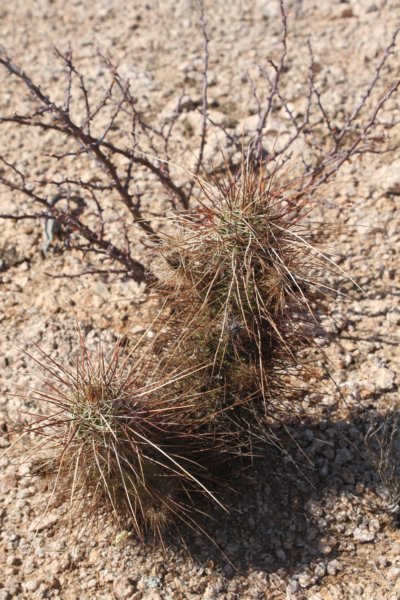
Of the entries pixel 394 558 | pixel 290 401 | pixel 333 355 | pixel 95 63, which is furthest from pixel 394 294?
pixel 95 63

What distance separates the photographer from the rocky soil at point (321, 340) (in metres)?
2.88

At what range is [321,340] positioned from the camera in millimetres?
3598

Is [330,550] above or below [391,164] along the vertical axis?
below

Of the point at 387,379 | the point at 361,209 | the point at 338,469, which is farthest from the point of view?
the point at 361,209

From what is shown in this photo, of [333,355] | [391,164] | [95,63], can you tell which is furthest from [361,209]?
[95,63]

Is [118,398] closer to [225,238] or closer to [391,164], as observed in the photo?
[225,238]

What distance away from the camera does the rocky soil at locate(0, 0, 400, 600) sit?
288 centimetres

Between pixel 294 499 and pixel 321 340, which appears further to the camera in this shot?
pixel 321 340

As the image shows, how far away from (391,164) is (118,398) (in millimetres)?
2294

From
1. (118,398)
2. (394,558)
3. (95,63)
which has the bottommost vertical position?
(394,558)

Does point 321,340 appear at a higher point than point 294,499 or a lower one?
higher

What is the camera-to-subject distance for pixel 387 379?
342 cm

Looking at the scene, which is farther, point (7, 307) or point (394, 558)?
point (7, 307)

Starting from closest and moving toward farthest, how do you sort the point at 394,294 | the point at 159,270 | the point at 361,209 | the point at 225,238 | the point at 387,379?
the point at 225,238, the point at 159,270, the point at 387,379, the point at 394,294, the point at 361,209
